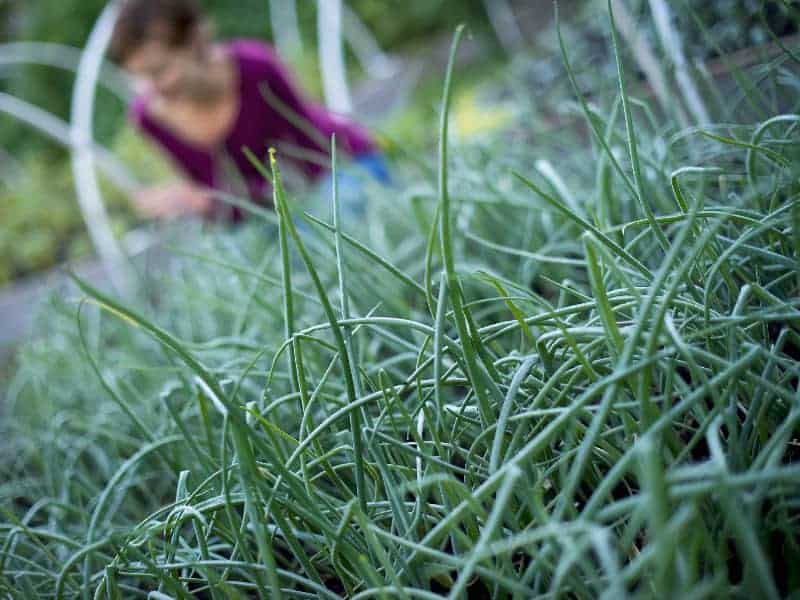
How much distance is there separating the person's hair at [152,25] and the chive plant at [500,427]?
3.83 ft

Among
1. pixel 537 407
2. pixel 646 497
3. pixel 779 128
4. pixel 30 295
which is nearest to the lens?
pixel 646 497

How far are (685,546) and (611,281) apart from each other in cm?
17

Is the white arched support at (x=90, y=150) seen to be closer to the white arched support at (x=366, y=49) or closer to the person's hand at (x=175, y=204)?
the person's hand at (x=175, y=204)

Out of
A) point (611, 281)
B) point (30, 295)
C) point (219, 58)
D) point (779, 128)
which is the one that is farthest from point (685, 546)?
point (30, 295)

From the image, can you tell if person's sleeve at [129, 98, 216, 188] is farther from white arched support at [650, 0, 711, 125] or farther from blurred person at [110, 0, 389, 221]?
white arched support at [650, 0, 711, 125]

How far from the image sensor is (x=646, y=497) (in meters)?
0.18

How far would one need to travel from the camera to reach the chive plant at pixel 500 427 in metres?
0.23

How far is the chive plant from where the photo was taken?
0.74ft

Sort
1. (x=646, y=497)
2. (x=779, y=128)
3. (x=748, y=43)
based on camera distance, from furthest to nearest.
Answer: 1. (x=748, y=43)
2. (x=779, y=128)
3. (x=646, y=497)

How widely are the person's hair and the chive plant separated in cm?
117

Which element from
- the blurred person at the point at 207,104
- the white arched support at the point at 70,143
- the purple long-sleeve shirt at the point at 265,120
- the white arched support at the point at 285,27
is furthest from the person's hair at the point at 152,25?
the white arched support at the point at 285,27

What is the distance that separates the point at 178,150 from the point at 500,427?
1885 millimetres

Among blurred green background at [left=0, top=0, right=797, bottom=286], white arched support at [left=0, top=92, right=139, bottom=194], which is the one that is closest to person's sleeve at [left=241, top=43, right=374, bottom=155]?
white arched support at [left=0, top=92, right=139, bottom=194]

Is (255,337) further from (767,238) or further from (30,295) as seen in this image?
(30,295)
